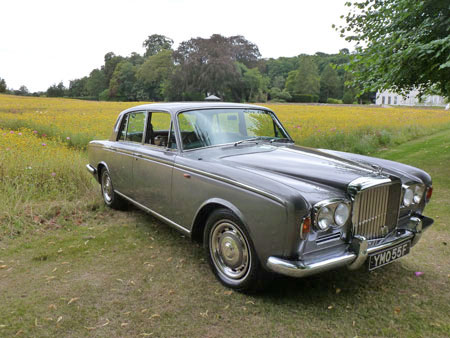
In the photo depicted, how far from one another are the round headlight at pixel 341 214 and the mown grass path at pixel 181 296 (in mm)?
769

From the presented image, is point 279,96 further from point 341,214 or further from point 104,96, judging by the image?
point 341,214

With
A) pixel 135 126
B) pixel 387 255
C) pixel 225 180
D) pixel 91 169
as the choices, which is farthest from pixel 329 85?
pixel 225 180

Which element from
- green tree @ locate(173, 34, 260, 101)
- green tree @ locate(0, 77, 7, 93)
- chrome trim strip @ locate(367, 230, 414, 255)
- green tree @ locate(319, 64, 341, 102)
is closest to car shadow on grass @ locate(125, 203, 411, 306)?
chrome trim strip @ locate(367, 230, 414, 255)

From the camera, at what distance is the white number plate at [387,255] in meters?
2.88

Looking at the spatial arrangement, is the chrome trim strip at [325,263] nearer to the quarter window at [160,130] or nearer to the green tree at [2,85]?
the quarter window at [160,130]

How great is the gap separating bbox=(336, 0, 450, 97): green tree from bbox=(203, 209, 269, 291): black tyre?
16.7 feet

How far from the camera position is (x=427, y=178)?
356 cm

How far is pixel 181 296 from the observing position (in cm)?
312

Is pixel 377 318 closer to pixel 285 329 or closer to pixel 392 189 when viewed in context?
pixel 285 329

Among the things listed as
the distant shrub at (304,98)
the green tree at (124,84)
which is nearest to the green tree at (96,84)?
the green tree at (124,84)

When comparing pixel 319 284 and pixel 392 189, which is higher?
pixel 392 189

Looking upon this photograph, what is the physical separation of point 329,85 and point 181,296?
8462 centimetres

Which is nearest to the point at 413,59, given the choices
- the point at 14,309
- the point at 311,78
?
the point at 14,309

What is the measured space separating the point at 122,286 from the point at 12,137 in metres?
5.72
